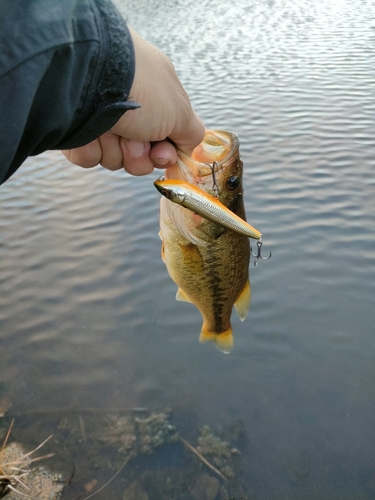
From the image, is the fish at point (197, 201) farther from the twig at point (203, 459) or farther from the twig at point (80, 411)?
the twig at point (80, 411)

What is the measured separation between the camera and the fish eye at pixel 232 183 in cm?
233

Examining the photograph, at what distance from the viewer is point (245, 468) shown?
4.18 metres

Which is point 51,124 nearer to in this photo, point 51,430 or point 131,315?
point 51,430

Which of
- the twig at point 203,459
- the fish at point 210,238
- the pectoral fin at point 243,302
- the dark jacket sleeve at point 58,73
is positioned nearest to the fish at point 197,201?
the fish at point 210,238

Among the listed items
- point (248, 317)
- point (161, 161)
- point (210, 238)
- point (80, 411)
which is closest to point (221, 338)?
point (210, 238)

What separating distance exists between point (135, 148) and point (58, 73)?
2.58ft

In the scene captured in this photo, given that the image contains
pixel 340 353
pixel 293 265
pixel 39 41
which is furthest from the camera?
pixel 293 265

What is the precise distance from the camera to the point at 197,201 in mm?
1818

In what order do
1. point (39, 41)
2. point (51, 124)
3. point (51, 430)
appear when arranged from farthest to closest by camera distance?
point (51, 430), point (51, 124), point (39, 41)

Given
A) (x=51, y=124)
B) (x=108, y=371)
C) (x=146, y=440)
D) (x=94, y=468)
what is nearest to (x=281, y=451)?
(x=146, y=440)

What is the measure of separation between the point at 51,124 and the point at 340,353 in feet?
15.2

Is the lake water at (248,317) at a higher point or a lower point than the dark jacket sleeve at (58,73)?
lower

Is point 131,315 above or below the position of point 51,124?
below

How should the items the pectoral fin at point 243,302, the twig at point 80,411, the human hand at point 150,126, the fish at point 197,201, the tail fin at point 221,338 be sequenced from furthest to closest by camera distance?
the twig at point 80,411 → the tail fin at point 221,338 → the pectoral fin at point 243,302 → the fish at point 197,201 → the human hand at point 150,126
